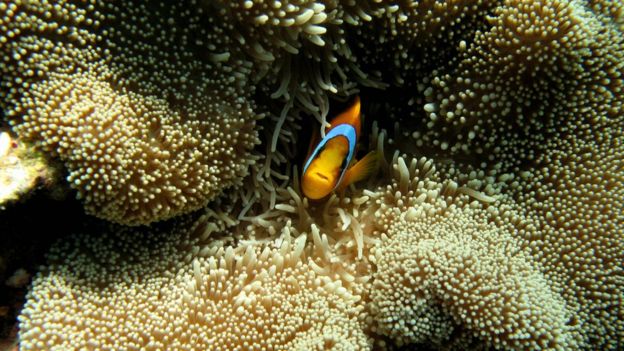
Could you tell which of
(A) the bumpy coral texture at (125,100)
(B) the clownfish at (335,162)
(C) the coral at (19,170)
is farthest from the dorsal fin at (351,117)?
(C) the coral at (19,170)

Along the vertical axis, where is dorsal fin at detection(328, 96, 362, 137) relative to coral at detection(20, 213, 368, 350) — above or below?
above

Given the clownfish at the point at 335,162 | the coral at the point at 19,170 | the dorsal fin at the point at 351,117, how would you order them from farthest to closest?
the dorsal fin at the point at 351,117, the clownfish at the point at 335,162, the coral at the point at 19,170

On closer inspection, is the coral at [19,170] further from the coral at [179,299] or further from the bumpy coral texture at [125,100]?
the coral at [179,299]

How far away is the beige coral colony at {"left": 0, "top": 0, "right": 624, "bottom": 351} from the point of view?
127 centimetres

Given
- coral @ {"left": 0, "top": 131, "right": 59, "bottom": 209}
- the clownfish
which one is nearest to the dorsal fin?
the clownfish

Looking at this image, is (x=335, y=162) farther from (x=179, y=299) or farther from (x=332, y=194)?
(x=179, y=299)

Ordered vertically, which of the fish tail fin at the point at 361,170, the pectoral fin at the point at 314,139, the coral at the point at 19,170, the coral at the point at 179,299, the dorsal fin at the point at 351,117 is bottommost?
the coral at the point at 179,299

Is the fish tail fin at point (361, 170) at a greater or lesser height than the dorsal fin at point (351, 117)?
lesser

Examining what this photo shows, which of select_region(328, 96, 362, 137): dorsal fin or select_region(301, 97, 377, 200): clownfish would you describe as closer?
select_region(301, 97, 377, 200): clownfish

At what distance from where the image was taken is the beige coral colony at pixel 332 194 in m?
1.27

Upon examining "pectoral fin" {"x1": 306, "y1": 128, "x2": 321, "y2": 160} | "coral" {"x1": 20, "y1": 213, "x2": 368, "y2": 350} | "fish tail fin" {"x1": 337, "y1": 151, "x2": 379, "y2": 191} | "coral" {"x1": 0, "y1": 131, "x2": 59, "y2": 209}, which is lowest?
"coral" {"x1": 20, "y1": 213, "x2": 368, "y2": 350}

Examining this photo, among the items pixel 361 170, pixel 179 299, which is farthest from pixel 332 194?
pixel 179 299

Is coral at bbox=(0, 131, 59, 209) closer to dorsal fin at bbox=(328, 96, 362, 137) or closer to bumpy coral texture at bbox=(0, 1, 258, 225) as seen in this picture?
bumpy coral texture at bbox=(0, 1, 258, 225)

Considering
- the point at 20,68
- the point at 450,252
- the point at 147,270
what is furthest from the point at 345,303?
the point at 20,68
